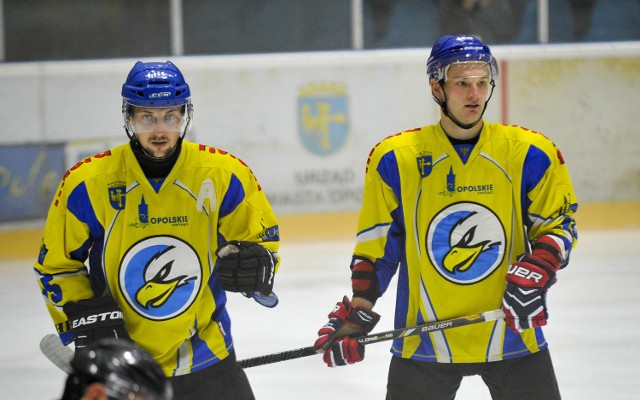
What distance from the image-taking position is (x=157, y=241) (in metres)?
2.52

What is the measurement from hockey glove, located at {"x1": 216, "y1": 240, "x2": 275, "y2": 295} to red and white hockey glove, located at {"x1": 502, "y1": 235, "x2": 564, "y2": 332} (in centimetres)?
57

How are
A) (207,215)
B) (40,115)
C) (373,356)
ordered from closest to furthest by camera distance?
(207,215) < (373,356) < (40,115)

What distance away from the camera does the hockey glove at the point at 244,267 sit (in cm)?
249

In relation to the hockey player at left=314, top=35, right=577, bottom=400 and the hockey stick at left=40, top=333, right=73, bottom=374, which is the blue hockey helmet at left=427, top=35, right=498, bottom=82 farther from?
the hockey stick at left=40, top=333, right=73, bottom=374

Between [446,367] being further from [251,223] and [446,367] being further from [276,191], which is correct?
[276,191]

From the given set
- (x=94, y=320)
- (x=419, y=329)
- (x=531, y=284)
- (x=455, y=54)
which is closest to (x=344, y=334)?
(x=419, y=329)

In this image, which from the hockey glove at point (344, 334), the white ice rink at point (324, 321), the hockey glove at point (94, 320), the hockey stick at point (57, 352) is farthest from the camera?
the white ice rink at point (324, 321)

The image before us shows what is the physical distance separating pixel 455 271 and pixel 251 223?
51 centimetres

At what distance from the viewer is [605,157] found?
8938mm

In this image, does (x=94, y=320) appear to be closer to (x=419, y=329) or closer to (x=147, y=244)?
(x=147, y=244)

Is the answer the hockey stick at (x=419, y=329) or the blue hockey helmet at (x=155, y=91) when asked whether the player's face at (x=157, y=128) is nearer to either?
the blue hockey helmet at (x=155, y=91)

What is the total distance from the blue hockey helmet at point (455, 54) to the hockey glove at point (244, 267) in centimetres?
64

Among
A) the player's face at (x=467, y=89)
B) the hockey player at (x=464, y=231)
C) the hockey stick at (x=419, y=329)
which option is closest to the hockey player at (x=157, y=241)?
the hockey stick at (x=419, y=329)

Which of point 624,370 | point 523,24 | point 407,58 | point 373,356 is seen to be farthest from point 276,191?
point 624,370
